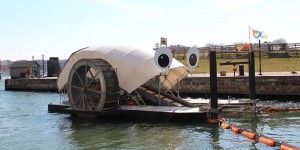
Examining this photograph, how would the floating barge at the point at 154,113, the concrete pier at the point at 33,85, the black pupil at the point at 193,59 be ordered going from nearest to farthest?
the floating barge at the point at 154,113 → the black pupil at the point at 193,59 → the concrete pier at the point at 33,85

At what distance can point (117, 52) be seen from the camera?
28.5m

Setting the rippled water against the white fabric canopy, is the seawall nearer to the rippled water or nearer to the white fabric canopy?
the rippled water

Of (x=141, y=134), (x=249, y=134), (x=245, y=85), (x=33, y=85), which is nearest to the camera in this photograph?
(x=249, y=134)

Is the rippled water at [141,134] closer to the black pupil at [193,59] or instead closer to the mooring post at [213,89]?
the mooring post at [213,89]

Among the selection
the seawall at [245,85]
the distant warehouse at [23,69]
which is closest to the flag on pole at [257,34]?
the seawall at [245,85]

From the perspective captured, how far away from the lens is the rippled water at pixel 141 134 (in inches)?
750

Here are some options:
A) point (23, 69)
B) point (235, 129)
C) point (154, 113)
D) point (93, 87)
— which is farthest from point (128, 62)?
point (23, 69)

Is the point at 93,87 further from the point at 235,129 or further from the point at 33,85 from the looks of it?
the point at 33,85

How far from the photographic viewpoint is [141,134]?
2156cm

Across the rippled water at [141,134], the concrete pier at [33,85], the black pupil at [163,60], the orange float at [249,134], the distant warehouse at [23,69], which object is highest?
the distant warehouse at [23,69]

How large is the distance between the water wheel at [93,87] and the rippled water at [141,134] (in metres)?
1.20

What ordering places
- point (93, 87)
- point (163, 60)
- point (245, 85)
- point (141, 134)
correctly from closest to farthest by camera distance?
point (141, 134)
point (163, 60)
point (93, 87)
point (245, 85)

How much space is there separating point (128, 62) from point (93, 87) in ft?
10.6

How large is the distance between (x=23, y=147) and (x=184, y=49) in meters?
58.4
